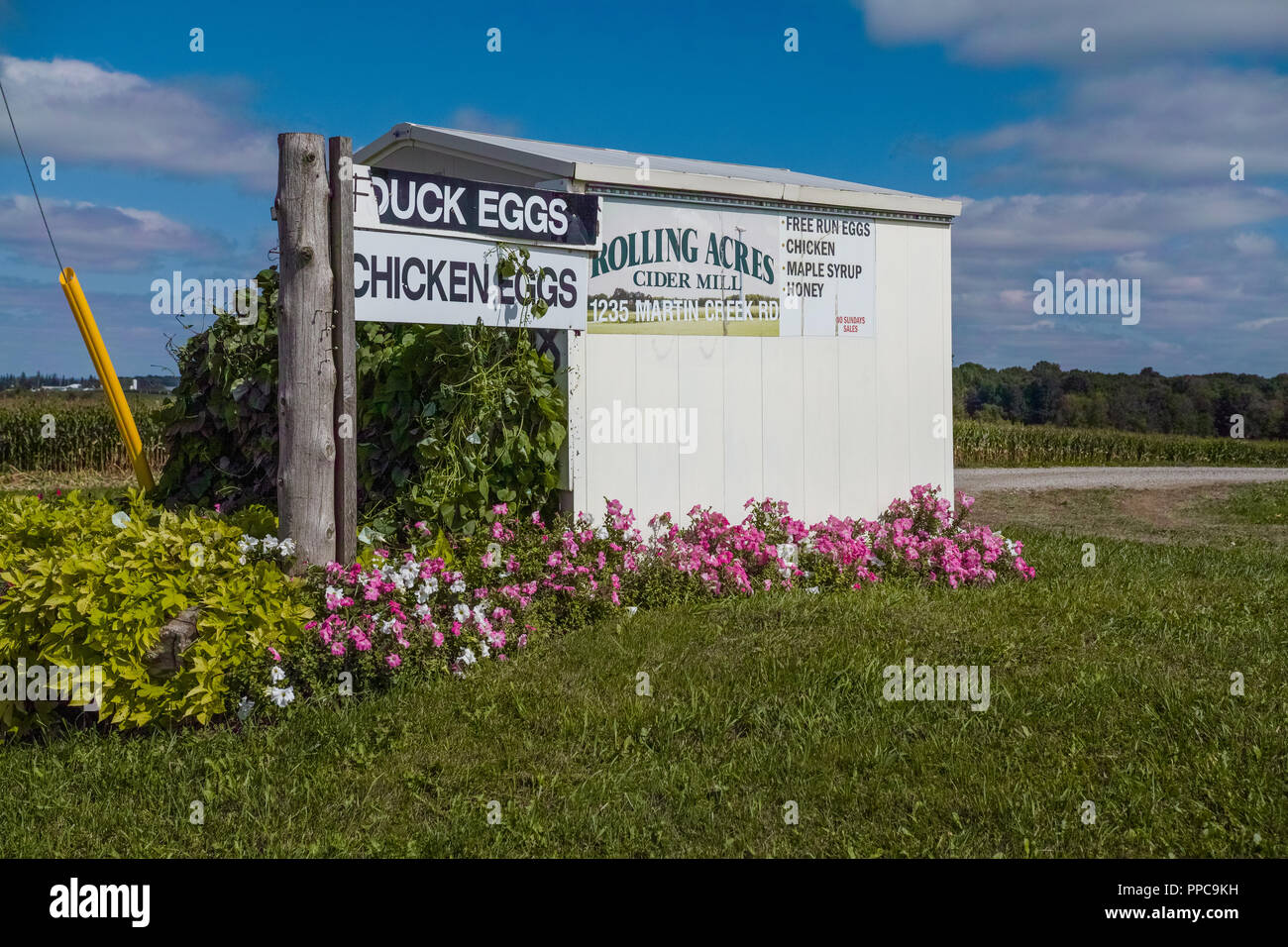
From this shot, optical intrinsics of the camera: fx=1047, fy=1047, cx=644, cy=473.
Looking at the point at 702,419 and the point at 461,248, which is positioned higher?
the point at 461,248

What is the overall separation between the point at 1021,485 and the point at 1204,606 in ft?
40.1

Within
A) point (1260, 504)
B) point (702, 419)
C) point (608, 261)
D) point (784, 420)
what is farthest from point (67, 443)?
point (1260, 504)

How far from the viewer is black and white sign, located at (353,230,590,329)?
246 inches

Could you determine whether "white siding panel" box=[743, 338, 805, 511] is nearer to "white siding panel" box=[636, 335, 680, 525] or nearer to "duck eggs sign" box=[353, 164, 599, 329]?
"white siding panel" box=[636, 335, 680, 525]

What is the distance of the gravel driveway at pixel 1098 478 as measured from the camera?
63.3 feet

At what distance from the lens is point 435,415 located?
6.91 metres

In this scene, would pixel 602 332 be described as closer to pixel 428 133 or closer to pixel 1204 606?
pixel 428 133

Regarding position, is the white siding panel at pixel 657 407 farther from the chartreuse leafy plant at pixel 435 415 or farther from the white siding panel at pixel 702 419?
the chartreuse leafy plant at pixel 435 415

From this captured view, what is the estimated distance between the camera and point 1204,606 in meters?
7.29

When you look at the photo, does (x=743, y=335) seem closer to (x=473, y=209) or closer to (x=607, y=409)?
(x=607, y=409)

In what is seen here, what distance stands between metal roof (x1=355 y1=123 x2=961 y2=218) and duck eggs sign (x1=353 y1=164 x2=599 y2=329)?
1.17 feet

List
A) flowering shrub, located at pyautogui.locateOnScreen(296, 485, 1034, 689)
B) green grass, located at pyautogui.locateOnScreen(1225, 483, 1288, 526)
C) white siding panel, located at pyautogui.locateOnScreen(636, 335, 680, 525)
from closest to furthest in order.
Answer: flowering shrub, located at pyautogui.locateOnScreen(296, 485, 1034, 689)
white siding panel, located at pyautogui.locateOnScreen(636, 335, 680, 525)
green grass, located at pyautogui.locateOnScreen(1225, 483, 1288, 526)

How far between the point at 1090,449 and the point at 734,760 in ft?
101

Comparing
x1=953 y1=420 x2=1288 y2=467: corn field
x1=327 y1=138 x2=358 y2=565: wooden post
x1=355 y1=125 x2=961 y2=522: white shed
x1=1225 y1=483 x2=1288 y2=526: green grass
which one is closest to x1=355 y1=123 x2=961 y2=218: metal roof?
x1=355 y1=125 x2=961 y2=522: white shed
